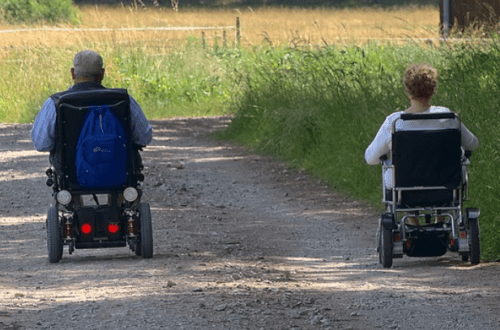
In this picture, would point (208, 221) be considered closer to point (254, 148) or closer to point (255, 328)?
point (255, 328)

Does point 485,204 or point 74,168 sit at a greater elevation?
point 74,168

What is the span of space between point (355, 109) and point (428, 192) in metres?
5.73

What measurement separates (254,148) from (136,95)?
6708 mm

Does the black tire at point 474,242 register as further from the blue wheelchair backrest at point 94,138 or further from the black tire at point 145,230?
the blue wheelchair backrest at point 94,138

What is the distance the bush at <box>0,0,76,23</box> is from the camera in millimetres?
41906

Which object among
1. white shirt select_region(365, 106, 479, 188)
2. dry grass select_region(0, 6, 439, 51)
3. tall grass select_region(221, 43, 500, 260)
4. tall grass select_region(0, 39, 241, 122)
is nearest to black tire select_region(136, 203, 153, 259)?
white shirt select_region(365, 106, 479, 188)

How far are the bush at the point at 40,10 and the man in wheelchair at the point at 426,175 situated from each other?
34.2 m

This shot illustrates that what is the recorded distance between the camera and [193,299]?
6.41 meters

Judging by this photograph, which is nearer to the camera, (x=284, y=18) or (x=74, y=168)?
(x=74, y=168)

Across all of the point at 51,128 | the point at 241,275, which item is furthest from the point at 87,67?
the point at 241,275

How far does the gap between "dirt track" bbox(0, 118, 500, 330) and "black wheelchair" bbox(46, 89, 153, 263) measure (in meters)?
0.18

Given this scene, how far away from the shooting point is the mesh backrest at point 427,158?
283 inches

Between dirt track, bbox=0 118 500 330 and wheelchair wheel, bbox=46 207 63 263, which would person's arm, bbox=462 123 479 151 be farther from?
wheelchair wheel, bbox=46 207 63 263

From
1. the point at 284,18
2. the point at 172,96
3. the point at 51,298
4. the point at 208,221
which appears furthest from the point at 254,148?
the point at 284,18
